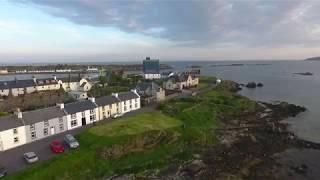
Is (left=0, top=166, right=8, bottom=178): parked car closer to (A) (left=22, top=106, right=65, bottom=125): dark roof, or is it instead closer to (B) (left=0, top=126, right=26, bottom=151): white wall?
(B) (left=0, top=126, right=26, bottom=151): white wall

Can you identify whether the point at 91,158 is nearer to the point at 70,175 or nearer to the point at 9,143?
the point at 70,175

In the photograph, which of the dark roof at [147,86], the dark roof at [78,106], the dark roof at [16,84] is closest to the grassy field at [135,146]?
the dark roof at [78,106]

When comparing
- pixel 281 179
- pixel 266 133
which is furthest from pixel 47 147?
pixel 266 133

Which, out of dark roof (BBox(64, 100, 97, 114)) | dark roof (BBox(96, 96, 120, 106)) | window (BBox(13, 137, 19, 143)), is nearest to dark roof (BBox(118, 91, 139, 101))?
dark roof (BBox(96, 96, 120, 106))

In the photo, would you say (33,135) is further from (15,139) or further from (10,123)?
(10,123)

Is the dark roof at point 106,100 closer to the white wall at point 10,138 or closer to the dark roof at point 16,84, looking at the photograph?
→ the white wall at point 10,138

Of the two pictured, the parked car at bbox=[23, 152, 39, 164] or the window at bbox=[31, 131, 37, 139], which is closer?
the parked car at bbox=[23, 152, 39, 164]
